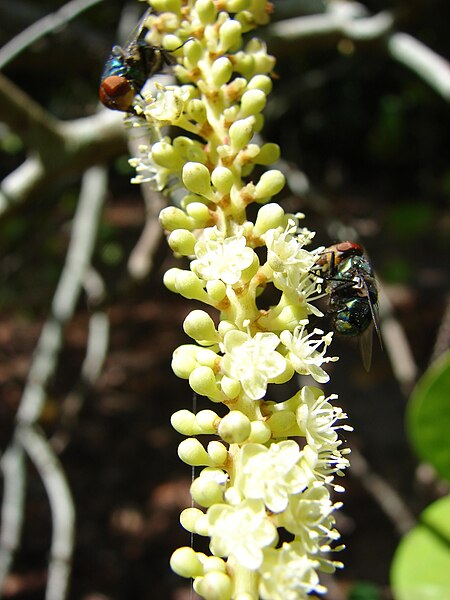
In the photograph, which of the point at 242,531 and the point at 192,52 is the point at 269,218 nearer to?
the point at 192,52

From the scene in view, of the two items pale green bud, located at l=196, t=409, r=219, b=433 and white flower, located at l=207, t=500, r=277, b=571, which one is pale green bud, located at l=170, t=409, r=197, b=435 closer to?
pale green bud, located at l=196, t=409, r=219, b=433

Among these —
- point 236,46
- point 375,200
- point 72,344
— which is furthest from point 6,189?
point 375,200

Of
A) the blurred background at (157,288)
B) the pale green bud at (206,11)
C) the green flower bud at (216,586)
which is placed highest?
the pale green bud at (206,11)

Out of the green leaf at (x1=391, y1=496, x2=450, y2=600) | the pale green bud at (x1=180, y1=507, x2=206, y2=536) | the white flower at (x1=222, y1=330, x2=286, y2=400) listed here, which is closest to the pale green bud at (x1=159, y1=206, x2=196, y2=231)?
the white flower at (x1=222, y1=330, x2=286, y2=400)

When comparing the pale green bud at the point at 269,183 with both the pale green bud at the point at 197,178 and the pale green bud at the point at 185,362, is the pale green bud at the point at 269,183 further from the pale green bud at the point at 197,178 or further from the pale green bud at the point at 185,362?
the pale green bud at the point at 185,362

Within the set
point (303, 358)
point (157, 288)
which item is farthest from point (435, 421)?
point (157, 288)

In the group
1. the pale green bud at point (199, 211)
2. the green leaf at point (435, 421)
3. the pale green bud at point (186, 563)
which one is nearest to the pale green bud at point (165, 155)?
the pale green bud at point (199, 211)

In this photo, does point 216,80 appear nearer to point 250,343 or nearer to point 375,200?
point 250,343
